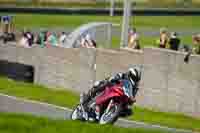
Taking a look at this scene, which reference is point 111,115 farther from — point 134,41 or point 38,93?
point 134,41

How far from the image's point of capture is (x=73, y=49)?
2389 centimetres

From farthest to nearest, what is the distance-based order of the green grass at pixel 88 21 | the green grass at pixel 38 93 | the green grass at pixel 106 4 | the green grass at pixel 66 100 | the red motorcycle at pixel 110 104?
the green grass at pixel 106 4 → the green grass at pixel 88 21 → the green grass at pixel 38 93 → the green grass at pixel 66 100 → the red motorcycle at pixel 110 104

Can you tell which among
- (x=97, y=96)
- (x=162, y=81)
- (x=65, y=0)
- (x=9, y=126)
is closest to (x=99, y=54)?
(x=162, y=81)

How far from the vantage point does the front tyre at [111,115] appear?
13359mm

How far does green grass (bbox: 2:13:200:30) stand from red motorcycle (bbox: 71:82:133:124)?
34134mm

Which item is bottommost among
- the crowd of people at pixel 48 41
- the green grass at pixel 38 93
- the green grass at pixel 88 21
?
the green grass at pixel 38 93

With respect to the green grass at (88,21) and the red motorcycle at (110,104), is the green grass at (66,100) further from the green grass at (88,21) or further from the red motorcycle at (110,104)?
the green grass at (88,21)

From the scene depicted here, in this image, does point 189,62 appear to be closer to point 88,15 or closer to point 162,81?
point 162,81

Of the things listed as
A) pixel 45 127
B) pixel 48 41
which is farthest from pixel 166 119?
pixel 48 41

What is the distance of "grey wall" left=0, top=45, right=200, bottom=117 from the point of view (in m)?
19.2

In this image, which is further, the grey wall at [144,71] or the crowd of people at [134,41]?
the crowd of people at [134,41]

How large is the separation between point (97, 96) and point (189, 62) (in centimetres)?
612

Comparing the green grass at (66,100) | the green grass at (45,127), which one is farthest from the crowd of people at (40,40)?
the green grass at (45,127)

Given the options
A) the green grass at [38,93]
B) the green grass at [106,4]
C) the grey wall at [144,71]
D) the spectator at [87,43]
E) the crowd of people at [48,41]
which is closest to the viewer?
the grey wall at [144,71]
